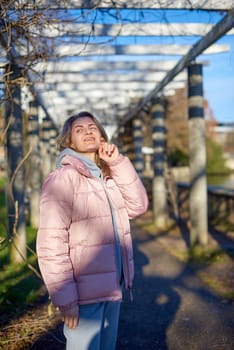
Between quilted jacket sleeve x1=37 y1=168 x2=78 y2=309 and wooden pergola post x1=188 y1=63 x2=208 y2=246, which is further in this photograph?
wooden pergola post x1=188 y1=63 x2=208 y2=246

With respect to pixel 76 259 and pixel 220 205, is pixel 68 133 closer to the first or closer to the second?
pixel 76 259

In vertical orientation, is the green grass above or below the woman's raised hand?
below

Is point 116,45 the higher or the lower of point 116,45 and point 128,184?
the higher

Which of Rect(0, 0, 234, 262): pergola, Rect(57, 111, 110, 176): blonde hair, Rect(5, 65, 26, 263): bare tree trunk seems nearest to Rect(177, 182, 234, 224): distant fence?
Rect(0, 0, 234, 262): pergola

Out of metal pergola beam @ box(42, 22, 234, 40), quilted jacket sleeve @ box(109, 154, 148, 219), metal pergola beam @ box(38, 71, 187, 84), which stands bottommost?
quilted jacket sleeve @ box(109, 154, 148, 219)

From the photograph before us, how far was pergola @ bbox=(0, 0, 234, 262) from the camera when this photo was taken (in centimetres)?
538

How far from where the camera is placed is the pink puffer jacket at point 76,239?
2.41 meters

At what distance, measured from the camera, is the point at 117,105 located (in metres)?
16.0

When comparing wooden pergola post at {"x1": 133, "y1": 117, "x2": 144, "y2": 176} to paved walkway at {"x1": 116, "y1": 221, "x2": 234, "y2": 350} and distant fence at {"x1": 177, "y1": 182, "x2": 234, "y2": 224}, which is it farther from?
paved walkway at {"x1": 116, "y1": 221, "x2": 234, "y2": 350}

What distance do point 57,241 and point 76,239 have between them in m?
0.12

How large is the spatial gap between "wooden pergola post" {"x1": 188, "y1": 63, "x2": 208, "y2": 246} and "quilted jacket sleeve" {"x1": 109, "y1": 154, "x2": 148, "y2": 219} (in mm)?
4935

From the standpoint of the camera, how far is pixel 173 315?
16.1 ft

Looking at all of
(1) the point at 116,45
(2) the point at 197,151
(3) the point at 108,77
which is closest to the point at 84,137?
(2) the point at 197,151

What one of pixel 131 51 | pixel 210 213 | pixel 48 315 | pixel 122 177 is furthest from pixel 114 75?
pixel 122 177
